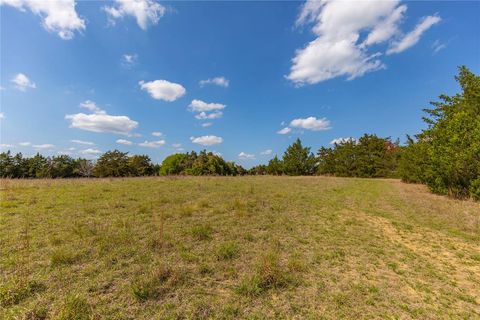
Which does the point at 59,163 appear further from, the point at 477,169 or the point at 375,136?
the point at 375,136

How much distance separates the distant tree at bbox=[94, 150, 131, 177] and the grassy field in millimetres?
28286

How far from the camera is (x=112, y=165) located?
110ft

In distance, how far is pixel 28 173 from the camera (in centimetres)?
2933

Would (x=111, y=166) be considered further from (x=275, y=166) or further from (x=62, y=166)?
(x=275, y=166)

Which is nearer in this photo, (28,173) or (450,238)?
(450,238)

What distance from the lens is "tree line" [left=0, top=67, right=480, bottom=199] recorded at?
11.0 metres

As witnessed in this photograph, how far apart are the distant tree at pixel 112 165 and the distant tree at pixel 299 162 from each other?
2690cm

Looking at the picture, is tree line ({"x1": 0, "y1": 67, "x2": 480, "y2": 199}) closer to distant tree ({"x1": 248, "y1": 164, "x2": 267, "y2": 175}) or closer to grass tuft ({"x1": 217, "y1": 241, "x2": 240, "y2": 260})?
distant tree ({"x1": 248, "y1": 164, "x2": 267, "y2": 175})

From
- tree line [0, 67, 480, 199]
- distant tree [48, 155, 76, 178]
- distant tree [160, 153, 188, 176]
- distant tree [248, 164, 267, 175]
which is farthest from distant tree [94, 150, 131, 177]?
distant tree [248, 164, 267, 175]

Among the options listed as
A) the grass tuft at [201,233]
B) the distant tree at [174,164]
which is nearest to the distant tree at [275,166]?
the distant tree at [174,164]

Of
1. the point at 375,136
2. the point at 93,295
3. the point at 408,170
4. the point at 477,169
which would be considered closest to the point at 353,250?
the point at 93,295

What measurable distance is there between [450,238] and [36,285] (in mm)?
8879

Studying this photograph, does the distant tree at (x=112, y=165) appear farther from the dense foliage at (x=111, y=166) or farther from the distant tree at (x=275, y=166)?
the distant tree at (x=275, y=166)

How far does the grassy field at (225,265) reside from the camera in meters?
2.88
